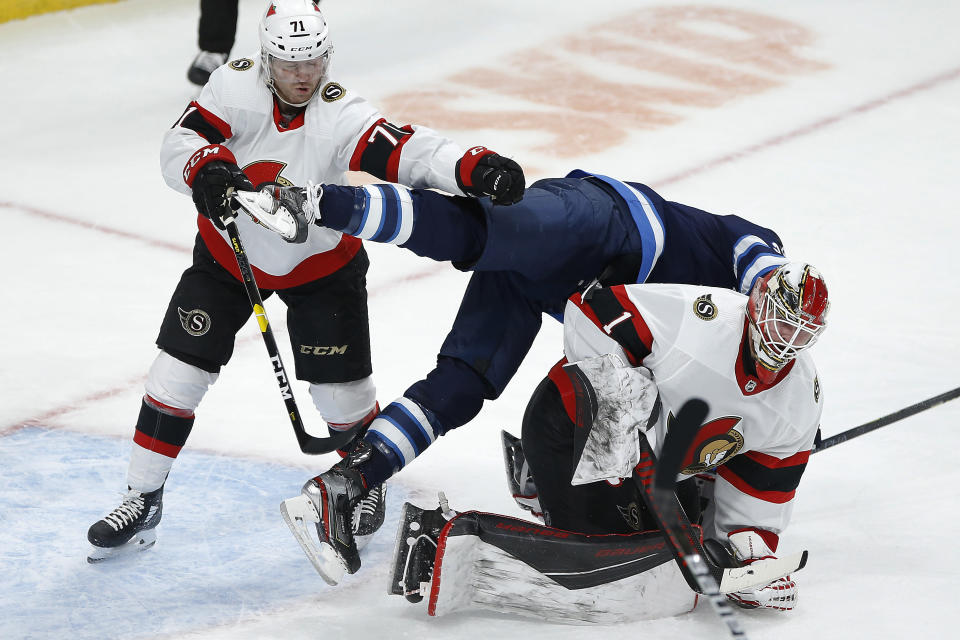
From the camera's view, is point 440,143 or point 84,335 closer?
point 440,143

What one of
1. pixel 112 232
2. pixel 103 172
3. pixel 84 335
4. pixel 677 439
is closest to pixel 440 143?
pixel 677 439

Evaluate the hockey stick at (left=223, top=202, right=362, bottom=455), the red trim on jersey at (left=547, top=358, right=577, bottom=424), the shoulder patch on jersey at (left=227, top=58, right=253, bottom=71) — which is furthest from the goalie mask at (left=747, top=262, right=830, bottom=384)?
the shoulder patch on jersey at (left=227, top=58, right=253, bottom=71)

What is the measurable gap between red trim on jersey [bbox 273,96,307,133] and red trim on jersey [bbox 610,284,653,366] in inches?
30.7

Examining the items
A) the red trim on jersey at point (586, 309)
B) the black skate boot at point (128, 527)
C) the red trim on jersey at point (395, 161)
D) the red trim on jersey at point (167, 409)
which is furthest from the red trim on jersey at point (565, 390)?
the black skate boot at point (128, 527)

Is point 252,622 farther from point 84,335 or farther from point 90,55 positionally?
point 90,55

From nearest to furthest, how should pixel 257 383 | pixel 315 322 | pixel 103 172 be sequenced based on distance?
pixel 315 322, pixel 257 383, pixel 103 172

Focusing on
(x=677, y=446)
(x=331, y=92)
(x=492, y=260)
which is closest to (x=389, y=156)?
(x=331, y=92)

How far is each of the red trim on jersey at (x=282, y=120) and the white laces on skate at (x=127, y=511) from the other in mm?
907

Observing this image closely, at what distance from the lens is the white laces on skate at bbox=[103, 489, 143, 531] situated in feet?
10.1

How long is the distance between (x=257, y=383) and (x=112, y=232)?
136cm

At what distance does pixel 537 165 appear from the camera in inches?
222

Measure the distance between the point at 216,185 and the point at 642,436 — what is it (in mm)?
980

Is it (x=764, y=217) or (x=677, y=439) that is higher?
(x=677, y=439)

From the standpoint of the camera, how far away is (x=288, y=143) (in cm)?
294
